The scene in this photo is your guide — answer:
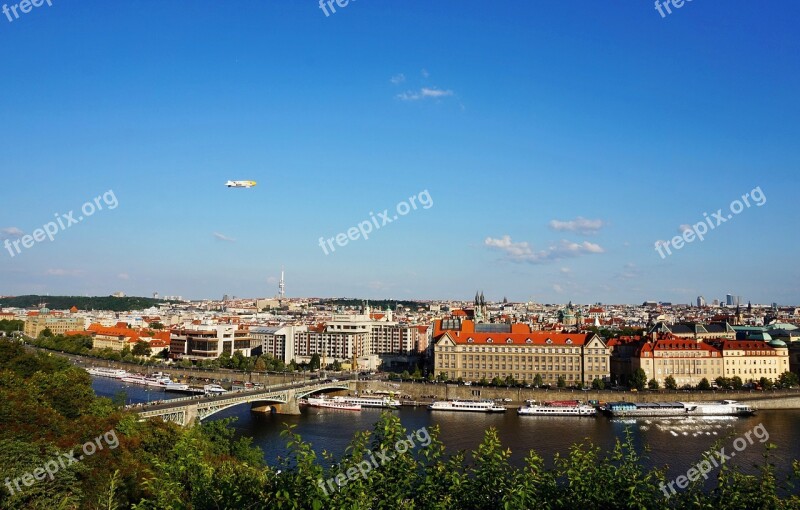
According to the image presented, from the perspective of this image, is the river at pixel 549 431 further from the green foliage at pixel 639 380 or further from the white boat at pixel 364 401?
the green foliage at pixel 639 380

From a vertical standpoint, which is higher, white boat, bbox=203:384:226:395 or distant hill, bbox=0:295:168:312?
distant hill, bbox=0:295:168:312

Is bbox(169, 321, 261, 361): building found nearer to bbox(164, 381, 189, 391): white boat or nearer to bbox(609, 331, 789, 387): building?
bbox(164, 381, 189, 391): white boat

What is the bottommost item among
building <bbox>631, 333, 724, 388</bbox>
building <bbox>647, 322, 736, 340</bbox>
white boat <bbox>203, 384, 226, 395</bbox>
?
white boat <bbox>203, 384, 226, 395</bbox>

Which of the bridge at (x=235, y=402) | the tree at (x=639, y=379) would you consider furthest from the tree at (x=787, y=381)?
the bridge at (x=235, y=402)

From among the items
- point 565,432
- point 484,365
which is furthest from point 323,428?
point 484,365

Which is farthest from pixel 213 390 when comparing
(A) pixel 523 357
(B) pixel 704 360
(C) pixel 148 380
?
(B) pixel 704 360

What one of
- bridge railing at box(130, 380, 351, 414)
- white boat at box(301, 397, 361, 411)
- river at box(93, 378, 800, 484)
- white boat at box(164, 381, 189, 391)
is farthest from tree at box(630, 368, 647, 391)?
white boat at box(164, 381, 189, 391)

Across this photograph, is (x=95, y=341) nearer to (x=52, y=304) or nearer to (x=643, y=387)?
(x=643, y=387)
